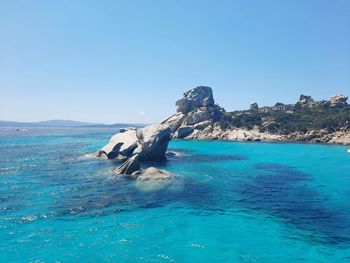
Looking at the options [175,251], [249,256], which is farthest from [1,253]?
[249,256]

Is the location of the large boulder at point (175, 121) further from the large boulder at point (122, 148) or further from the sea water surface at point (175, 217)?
the sea water surface at point (175, 217)

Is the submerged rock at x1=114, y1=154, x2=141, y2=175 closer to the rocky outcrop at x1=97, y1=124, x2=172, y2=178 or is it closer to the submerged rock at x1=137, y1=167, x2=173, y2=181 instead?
the submerged rock at x1=137, y1=167, x2=173, y2=181

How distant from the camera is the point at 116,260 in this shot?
2327 cm

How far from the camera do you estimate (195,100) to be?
16812 centimetres

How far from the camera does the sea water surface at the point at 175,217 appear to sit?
82.0 feet

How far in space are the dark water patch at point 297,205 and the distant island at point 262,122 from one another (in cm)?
7987

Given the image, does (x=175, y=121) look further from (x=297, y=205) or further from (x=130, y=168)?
(x=297, y=205)

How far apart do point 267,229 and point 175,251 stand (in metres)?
10.5

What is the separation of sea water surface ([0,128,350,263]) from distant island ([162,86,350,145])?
77852 millimetres

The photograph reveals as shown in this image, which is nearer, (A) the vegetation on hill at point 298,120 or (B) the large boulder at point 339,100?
(A) the vegetation on hill at point 298,120

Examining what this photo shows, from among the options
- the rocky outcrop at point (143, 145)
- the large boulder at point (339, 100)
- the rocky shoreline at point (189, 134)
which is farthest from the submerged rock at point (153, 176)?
the large boulder at point (339, 100)

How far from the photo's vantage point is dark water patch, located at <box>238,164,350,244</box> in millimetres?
30141

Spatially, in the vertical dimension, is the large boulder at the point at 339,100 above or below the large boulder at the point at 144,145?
above

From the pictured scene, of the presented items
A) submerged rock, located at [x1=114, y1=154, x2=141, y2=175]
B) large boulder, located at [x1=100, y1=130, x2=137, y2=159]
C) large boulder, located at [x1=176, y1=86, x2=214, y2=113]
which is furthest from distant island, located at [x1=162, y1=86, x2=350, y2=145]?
submerged rock, located at [x1=114, y1=154, x2=141, y2=175]
